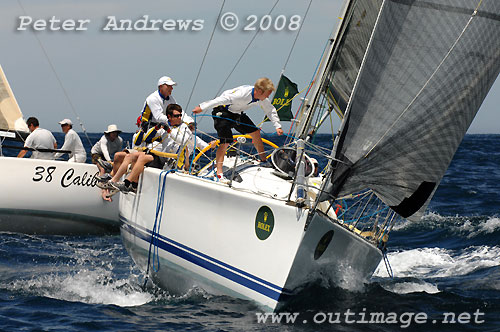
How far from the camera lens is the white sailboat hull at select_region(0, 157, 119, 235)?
10500 millimetres

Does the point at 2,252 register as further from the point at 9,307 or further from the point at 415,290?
the point at 415,290

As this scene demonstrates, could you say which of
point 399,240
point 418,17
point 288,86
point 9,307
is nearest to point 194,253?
point 9,307

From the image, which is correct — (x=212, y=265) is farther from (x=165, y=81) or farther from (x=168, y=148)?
(x=165, y=81)

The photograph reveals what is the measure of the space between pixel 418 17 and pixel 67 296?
4.22m

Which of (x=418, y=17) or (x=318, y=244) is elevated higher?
(x=418, y=17)

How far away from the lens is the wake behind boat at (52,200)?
1050 centimetres

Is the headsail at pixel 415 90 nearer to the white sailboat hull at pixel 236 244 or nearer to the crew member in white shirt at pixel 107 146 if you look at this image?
the white sailboat hull at pixel 236 244

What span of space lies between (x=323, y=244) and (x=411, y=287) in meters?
2.00

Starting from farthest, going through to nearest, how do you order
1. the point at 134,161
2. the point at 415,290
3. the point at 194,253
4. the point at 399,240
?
the point at 399,240 → the point at 134,161 → the point at 415,290 → the point at 194,253

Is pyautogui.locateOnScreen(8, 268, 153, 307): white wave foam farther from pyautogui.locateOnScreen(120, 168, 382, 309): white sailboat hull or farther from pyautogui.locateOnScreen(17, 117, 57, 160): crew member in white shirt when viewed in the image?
pyautogui.locateOnScreen(17, 117, 57, 160): crew member in white shirt

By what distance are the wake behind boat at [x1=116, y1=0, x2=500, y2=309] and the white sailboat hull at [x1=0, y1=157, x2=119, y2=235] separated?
456 centimetres

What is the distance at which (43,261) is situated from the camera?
A: 8438 mm

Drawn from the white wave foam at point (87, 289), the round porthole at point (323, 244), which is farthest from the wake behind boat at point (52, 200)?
the round porthole at point (323, 244)

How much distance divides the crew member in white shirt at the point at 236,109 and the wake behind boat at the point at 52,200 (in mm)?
4155
